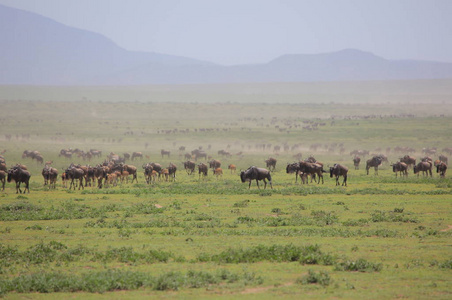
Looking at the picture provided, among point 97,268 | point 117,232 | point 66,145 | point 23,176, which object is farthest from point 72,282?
point 66,145

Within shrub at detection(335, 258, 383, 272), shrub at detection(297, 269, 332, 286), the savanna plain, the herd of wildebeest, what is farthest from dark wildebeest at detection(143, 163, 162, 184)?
shrub at detection(297, 269, 332, 286)

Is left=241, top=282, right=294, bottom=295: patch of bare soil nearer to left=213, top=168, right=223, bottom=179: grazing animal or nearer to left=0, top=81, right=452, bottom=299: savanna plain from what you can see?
left=0, top=81, right=452, bottom=299: savanna plain

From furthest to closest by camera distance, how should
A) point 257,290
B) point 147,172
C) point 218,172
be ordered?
point 218,172, point 147,172, point 257,290

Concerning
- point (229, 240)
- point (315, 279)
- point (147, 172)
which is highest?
point (147, 172)

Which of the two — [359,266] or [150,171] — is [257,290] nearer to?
[359,266]

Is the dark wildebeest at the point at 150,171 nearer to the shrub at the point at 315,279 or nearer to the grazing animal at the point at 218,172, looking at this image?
the grazing animal at the point at 218,172

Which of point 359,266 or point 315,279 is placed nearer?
point 315,279

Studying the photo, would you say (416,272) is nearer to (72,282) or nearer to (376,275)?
(376,275)

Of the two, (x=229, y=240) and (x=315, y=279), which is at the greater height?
(x=315, y=279)

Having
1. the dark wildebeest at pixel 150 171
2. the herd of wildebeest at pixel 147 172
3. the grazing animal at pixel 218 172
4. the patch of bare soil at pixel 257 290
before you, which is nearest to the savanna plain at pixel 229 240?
the patch of bare soil at pixel 257 290

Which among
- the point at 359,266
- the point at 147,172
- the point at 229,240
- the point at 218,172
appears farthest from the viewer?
the point at 218,172

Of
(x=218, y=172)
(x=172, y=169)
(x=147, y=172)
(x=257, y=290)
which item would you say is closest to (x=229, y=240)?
(x=257, y=290)

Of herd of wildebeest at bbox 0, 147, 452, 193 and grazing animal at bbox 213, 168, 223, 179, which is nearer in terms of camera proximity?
herd of wildebeest at bbox 0, 147, 452, 193

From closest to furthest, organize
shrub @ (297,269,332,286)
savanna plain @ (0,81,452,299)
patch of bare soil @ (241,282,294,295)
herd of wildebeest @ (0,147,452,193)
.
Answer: patch of bare soil @ (241,282,294,295)
savanna plain @ (0,81,452,299)
shrub @ (297,269,332,286)
herd of wildebeest @ (0,147,452,193)
